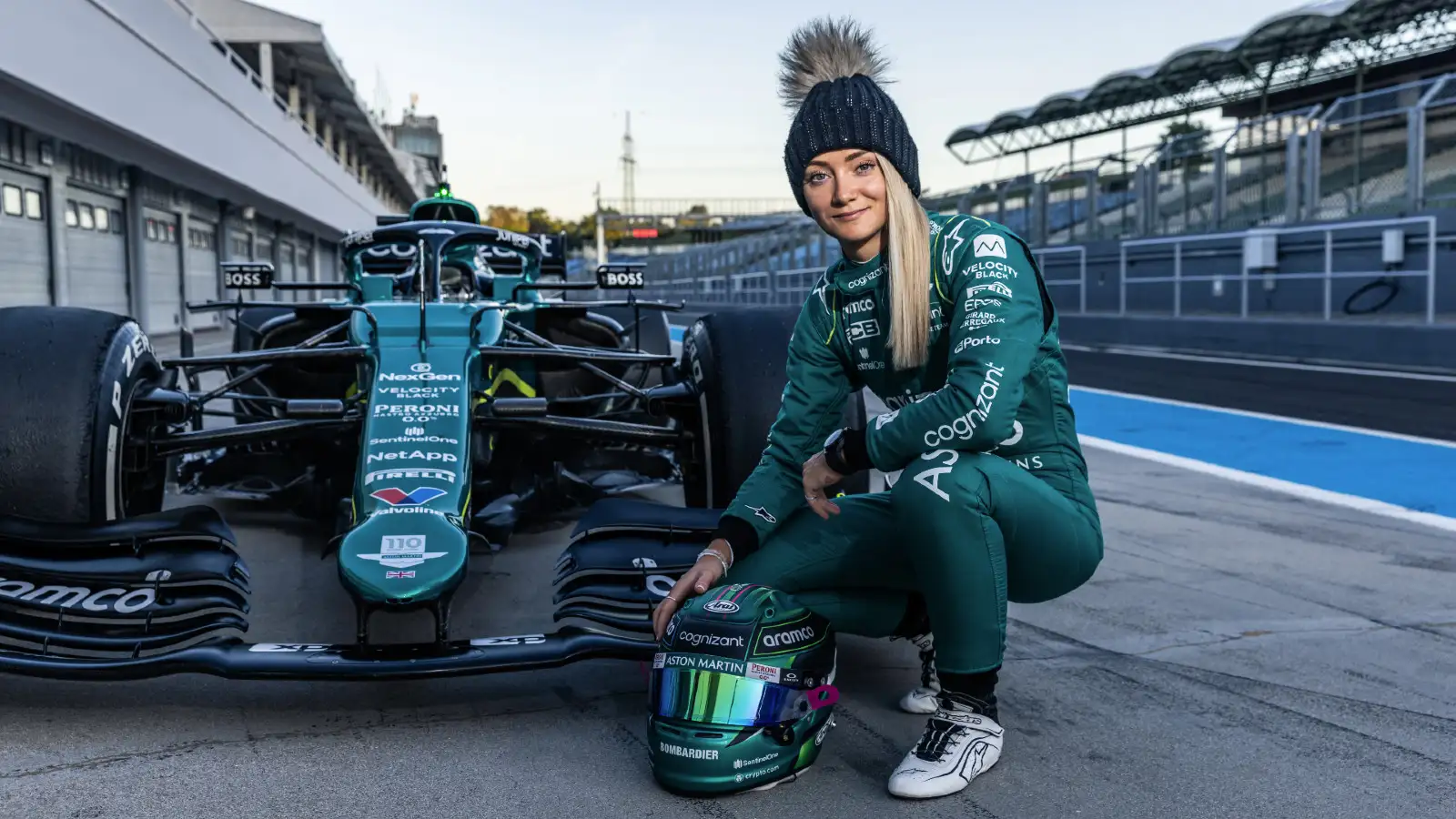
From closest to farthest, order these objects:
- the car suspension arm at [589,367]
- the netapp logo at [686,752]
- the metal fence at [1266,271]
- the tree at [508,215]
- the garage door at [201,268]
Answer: the netapp logo at [686,752] < the car suspension arm at [589,367] < the metal fence at [1266,271] < the garage door at [201,268] < the tree at [508,215]

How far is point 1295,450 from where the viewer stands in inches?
289

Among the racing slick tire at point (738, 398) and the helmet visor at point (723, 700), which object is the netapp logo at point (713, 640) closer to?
the helmet visor at point (723, 700)

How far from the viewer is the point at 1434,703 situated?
2.97m

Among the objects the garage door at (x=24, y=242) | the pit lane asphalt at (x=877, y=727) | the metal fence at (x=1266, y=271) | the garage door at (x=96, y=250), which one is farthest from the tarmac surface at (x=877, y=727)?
the garage door at (x=96, y=250)

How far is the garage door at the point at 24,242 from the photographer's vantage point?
17.0 meters

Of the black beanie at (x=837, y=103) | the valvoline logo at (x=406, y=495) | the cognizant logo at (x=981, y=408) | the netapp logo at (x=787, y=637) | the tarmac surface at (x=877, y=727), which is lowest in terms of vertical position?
the tarmac surface at (x=877, y=727)

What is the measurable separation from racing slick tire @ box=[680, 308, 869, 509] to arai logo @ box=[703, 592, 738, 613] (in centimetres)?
136

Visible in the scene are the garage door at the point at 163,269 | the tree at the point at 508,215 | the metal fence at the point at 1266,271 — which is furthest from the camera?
the tree at the point at 508,215

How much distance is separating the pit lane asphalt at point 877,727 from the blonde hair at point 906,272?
2.91 ft

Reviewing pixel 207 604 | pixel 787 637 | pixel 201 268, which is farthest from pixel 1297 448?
pixel 201 268

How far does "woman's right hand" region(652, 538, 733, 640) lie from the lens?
2.68m

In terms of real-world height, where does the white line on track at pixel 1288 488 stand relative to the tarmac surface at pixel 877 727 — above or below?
above

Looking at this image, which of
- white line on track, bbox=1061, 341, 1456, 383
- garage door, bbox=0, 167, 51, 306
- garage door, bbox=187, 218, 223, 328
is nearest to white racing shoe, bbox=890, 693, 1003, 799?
white line on track, bbox=1061, 341, 1456, 383

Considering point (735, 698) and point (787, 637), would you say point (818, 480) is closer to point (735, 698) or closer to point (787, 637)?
point (787, 637)
